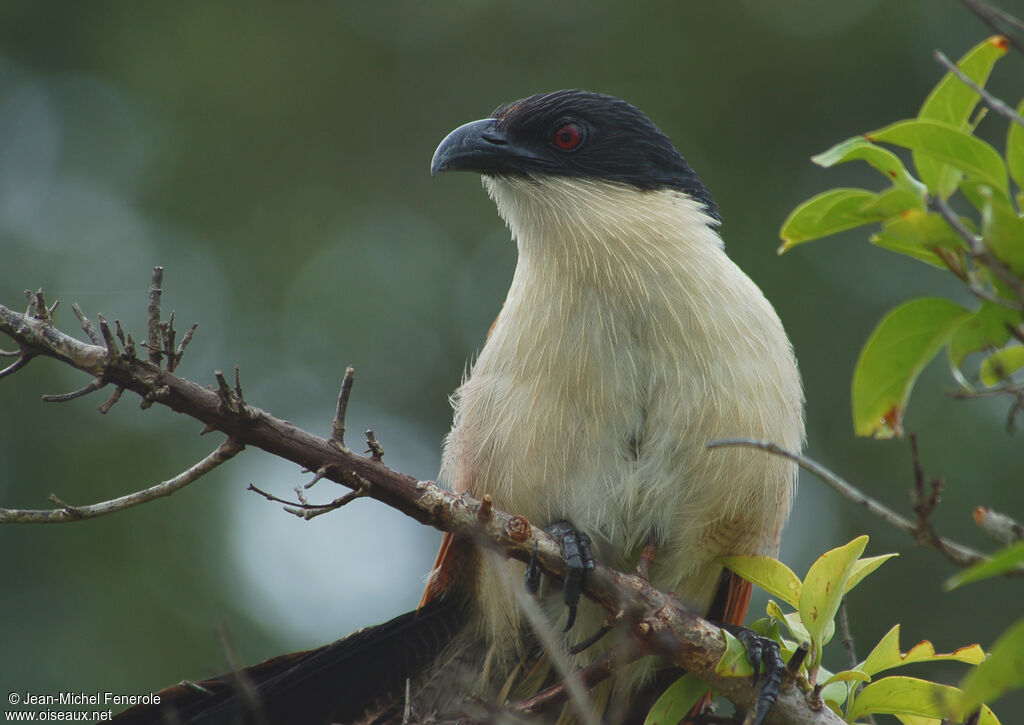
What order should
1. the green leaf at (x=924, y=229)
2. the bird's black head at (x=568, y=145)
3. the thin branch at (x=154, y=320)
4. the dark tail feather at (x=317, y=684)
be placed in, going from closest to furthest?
the green leaf at (x=924, y=229) → the thin branch at (x=154, y=320) → the dark tail feather at (x=317, y=684) → the bird's black head at (x=568, y=145)

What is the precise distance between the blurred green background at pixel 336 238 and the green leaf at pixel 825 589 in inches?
204

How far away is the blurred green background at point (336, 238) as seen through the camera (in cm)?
755

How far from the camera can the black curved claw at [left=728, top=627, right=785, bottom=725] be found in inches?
94.0

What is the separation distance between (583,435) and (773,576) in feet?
2.16

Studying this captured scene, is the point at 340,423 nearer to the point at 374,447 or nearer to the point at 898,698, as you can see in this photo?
the point at 374,447

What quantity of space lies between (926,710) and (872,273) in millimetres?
6531

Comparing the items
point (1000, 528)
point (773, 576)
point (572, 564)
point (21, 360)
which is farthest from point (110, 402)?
point (773, 576)

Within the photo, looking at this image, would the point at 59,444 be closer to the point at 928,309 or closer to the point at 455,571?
the point at 455,571

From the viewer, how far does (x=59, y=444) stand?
26.0 feet

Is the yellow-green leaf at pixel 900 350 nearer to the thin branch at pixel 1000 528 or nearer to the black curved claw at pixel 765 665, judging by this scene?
the thin branch at pixel 1000 528

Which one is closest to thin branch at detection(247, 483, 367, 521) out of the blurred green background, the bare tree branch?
the bare tree branch

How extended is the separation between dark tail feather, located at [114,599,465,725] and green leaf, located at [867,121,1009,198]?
2107 millimetres

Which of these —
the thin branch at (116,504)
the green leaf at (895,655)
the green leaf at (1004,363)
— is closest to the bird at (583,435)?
the green leaf at (895,655)

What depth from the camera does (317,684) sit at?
9.41 ft
